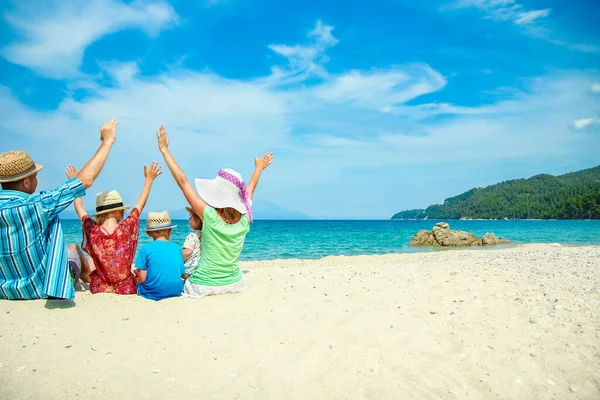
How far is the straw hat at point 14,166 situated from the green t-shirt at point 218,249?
2088 millimetres

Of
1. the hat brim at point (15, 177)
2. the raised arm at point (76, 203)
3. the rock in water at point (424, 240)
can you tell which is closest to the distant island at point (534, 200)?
the rock in water at point (424, 240)

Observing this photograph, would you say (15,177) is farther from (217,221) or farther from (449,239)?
(449,239)

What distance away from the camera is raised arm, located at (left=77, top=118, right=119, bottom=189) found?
15.1ft

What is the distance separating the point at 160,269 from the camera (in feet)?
18.9

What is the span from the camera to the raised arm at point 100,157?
460 cm

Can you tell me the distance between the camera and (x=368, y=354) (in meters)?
4.19

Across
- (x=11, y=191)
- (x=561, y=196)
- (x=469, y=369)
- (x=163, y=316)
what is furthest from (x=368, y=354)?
(x=561, y=196)

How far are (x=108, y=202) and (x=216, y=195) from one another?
5.10 ft

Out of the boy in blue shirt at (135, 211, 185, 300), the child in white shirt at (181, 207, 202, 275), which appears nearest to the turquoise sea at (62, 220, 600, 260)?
the child in white shirt at (181, 207, 202, 275)

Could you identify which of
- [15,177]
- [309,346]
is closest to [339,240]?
[309,346]

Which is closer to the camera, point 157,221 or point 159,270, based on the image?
point 159,270

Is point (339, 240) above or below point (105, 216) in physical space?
below

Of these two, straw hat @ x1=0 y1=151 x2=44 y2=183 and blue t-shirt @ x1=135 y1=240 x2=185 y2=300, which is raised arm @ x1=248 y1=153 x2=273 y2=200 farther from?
straw hat @ x1=0 y1=151 x2=44 y2=183

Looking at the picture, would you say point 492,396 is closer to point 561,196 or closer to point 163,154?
point 163,154
